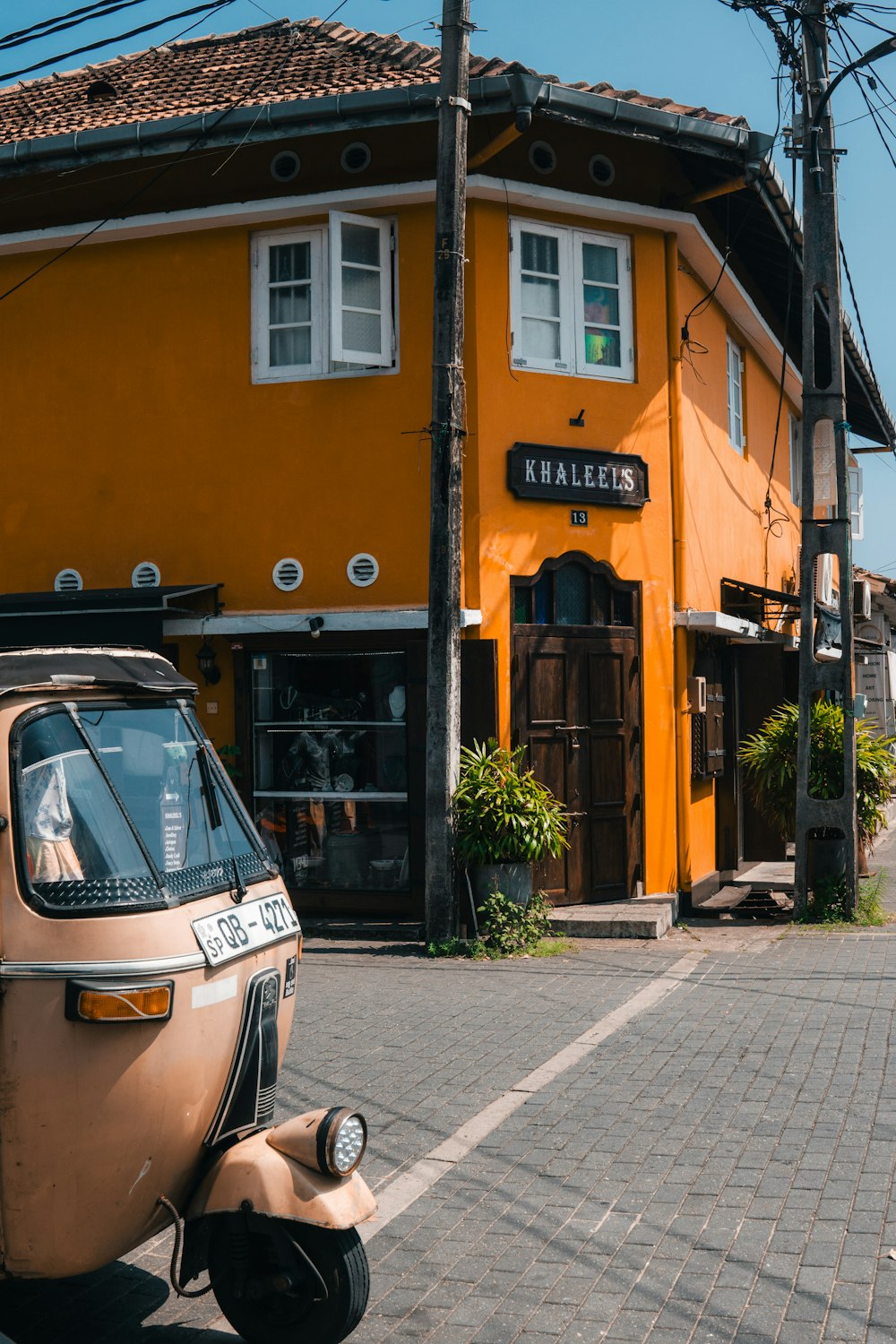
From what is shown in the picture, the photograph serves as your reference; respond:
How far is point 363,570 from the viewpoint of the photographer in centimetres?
1303

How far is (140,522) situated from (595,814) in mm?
5263

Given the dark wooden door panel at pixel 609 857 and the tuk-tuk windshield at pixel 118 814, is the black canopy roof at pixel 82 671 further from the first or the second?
the dark wooden door panel at pixel 609 857

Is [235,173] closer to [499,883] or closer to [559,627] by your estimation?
[559,627]

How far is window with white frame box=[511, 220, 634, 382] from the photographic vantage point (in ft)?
43.3

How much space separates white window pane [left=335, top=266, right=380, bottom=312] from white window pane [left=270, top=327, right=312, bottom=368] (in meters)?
0.57

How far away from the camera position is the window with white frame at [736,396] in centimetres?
1711

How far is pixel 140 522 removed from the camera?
13836mm

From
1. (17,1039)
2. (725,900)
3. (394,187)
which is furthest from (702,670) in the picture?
(17,1039)

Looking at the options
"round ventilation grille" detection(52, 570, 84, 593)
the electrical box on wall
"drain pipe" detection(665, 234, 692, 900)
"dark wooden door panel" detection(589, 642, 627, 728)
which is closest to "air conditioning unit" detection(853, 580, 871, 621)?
the electrical box on wall

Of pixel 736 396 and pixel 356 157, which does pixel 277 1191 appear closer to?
pixel 356 157

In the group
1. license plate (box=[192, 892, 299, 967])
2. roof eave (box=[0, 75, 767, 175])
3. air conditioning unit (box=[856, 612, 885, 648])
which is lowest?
license plate (box=[192, 892, 299, 967])

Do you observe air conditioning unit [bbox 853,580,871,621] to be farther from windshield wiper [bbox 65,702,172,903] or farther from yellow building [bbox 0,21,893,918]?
windshield wiper [bbox 65,702,172,903]

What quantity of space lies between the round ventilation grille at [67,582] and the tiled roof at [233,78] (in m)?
4.17

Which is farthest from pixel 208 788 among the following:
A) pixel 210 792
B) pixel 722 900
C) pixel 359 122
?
pixel 722 900
